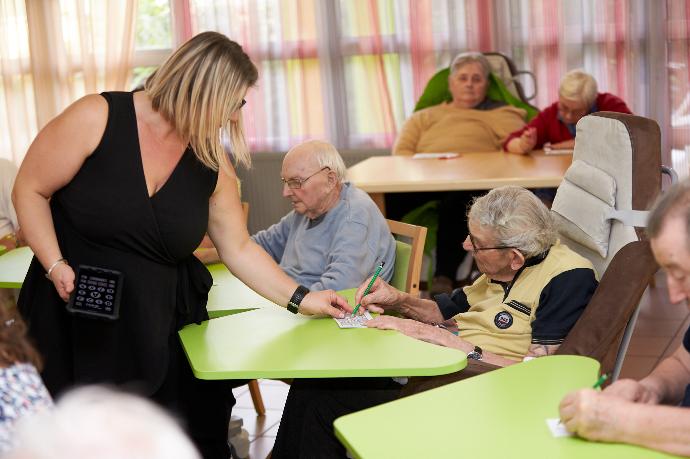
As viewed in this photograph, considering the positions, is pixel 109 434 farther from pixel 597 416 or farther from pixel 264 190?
pixel 264 190

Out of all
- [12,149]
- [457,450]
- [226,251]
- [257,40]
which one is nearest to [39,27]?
[12,149]

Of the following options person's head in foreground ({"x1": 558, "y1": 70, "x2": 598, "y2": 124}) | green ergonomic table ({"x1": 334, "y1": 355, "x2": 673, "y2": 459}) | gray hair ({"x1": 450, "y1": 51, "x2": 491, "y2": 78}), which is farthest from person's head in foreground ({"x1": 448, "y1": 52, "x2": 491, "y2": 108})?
green ergonomic table ({"x1": 334, "y1": 355, "x2": 673, "y2": 459})

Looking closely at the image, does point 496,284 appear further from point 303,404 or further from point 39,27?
point 39,27

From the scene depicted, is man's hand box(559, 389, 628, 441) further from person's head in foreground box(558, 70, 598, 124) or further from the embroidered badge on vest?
person's head in foreground box(558, 70, 598, 124)

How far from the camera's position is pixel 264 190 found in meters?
6.66

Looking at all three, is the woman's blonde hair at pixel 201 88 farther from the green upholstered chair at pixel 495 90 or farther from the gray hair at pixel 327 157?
the green upholstered chair at pixel 495 90

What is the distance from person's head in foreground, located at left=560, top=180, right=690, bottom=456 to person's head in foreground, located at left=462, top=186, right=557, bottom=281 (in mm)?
714

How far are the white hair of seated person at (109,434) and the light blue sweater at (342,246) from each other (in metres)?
2.10

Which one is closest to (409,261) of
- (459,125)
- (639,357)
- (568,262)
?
(568,262)

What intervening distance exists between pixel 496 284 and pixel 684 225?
99 cm

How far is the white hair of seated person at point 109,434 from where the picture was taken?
0.95m

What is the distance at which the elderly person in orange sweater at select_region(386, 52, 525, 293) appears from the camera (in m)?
5.56

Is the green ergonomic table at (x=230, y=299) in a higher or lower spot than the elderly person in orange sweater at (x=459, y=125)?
lower

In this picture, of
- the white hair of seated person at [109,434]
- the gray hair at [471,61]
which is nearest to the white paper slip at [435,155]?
the gray hair at [471,61]
